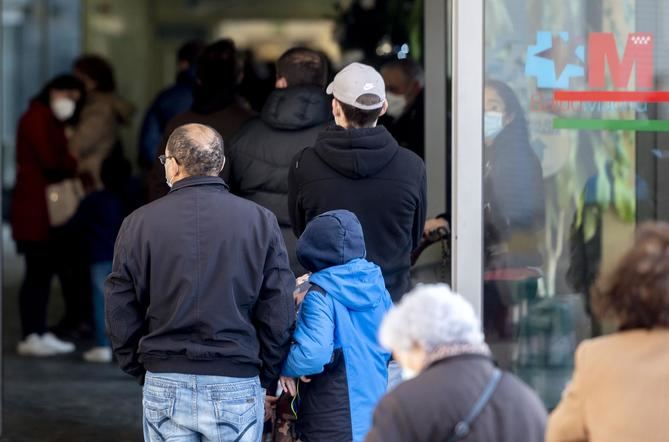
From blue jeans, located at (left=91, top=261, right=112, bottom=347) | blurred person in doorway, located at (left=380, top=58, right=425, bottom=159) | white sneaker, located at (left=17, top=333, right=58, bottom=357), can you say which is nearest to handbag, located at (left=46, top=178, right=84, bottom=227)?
blue jeans, located at (left=91, top=261, right=112, bottom=347)

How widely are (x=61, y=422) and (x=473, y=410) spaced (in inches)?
176

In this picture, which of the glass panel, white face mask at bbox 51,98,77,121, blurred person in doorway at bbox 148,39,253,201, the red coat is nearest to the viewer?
the glass panel

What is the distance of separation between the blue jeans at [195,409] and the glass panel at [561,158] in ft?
6.10

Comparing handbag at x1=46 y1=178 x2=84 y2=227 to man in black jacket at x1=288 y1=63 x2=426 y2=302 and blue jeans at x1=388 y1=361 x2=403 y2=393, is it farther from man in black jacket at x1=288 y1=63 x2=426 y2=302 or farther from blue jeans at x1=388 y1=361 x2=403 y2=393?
blue jeans at x1=388 y1=361 x2=403 y2=393

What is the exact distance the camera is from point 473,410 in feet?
10.2

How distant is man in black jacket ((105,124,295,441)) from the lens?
14.4 feet

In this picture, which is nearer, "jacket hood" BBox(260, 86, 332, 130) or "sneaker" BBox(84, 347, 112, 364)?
"jacket hood" BBox(260, 86, 332, 130)

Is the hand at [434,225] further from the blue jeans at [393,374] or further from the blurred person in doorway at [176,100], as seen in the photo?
the blurred person in doorway at [176,100]

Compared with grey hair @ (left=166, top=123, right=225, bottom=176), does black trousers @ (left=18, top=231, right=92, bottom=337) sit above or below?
below

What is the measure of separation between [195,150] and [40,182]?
193 inches

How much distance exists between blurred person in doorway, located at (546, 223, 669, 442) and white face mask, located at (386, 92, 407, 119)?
14.0ft

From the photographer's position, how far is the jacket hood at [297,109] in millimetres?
5719

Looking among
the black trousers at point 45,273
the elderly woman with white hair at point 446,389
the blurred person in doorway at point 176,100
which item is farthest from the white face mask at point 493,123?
the black trousers at point 45,273

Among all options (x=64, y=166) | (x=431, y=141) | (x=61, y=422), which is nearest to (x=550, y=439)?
(x=431, y=141)
